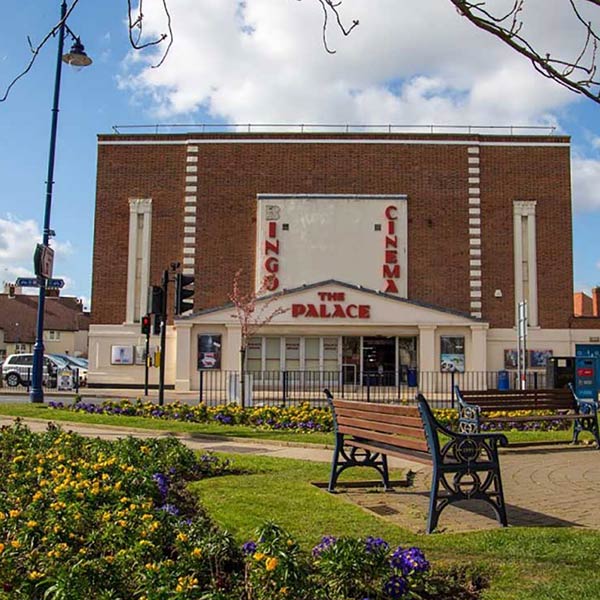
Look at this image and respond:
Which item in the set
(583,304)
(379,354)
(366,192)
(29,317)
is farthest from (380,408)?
(29,317)

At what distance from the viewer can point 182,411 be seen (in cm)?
1652

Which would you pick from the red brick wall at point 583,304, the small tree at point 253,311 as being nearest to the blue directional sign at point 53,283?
the small tree at point 253,311

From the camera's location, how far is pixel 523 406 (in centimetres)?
1294

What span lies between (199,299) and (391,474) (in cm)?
2573

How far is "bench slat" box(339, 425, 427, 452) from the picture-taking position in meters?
6.62

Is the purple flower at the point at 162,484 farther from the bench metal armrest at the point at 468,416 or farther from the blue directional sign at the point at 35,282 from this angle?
the blue directional sign at the point at 35,282

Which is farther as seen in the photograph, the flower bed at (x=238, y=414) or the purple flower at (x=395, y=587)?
the flower bed at (x=238, y=414)

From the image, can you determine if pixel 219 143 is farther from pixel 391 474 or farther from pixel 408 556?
pixel 408 556

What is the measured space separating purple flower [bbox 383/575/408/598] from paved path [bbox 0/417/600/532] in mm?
2062

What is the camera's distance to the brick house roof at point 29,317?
73250 mm

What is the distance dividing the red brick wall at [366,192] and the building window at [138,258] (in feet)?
1.17


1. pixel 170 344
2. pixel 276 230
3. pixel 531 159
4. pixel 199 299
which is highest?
pixel 531 159

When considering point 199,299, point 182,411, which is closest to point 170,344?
point 199,299

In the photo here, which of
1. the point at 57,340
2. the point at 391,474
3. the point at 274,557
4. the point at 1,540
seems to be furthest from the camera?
the point at 57,340
